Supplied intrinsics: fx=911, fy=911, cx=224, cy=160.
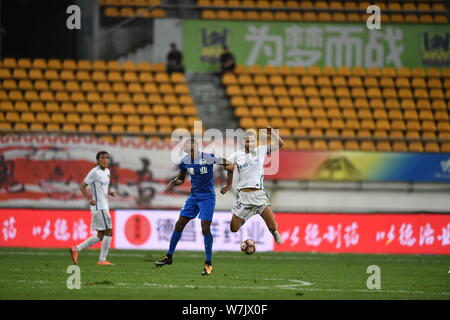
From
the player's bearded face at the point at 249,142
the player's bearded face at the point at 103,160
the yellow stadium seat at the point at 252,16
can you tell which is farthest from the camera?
the yellow stadium seat at the point at 252,16

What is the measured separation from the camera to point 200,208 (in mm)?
15250

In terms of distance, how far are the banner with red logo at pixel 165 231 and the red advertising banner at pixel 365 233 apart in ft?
2.77

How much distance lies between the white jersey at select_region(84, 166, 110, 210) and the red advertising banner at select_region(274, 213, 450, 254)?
21.0 ft

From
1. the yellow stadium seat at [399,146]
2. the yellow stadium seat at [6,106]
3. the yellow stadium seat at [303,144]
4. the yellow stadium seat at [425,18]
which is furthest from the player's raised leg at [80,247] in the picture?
the yellow stadium seat at [425,18]

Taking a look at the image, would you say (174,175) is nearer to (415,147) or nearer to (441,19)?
(415,147)

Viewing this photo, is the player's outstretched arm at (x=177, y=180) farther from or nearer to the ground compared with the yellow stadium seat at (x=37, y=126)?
nearer to the ground

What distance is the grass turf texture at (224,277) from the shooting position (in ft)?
40.5

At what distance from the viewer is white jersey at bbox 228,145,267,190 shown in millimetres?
16312

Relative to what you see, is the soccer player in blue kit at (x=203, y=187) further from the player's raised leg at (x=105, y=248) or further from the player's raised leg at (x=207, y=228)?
the player's raised leg at (x=105, y=248)

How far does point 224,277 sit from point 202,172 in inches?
70.1

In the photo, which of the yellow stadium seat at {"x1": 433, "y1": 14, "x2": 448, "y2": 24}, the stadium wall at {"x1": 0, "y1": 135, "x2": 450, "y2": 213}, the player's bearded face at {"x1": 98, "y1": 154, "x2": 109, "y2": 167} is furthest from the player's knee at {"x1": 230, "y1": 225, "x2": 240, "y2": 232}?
the yellow stadium seat at {"x1": 433, "y1": 14, "x2": 448, "y2": 24}

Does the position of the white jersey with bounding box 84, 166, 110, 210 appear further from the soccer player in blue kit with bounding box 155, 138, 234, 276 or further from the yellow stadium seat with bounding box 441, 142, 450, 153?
the yellow stadium seat with bounding box 441, 142, 450, 153

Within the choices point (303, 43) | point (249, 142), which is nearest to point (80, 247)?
point (249, 142)

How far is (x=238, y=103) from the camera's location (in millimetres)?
29875
